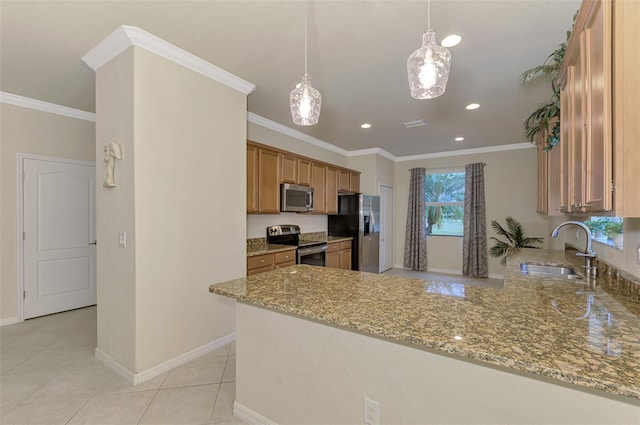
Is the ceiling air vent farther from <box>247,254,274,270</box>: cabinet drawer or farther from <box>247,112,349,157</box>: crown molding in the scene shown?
<box>247,254,274,270</box>: cabinet drawer

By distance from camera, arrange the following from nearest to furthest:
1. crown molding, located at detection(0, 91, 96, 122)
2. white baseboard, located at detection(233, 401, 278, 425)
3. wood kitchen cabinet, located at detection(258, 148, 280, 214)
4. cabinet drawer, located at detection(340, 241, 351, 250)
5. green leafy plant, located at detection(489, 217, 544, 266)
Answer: white baseboard, located at detection(233, 401, 278, 425), crown molding, located at detection(0, 91, 96, 122), wood kitchen cabinet, located at detection(258, 148, 280, 214), cabinet drawer, located at detection(340, 241, 351, 250), green leafy plant, located at detection(489, 217, 544, 266)

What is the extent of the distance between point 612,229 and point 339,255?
11.5 ft

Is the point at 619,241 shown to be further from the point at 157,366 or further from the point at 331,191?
the point at 331,191

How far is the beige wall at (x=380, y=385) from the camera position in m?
0.96

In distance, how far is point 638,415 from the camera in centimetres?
85

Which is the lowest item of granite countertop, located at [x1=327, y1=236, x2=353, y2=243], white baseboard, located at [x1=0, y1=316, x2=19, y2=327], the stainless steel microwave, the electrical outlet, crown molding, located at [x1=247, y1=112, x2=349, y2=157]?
white baseboard, located at [x1=0, y1=316, x2=19, y2=327]

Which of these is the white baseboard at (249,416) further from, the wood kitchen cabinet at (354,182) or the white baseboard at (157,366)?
the wood kitchen cabinet at (354,182)

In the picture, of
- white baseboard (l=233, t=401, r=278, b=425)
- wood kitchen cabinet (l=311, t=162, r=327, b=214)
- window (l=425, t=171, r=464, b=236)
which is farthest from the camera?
window (l=425, t=171, r=464, b=236)

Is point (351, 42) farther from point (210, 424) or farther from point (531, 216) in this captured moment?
point (531, 216)

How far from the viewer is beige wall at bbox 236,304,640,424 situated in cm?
96

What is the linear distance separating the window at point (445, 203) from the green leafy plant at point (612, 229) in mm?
3779

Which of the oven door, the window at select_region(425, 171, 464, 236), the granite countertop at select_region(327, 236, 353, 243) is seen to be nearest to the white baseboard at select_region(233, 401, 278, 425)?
the oven door

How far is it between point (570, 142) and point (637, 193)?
→ 0.84 metres

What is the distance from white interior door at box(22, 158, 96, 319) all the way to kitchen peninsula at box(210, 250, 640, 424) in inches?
138
